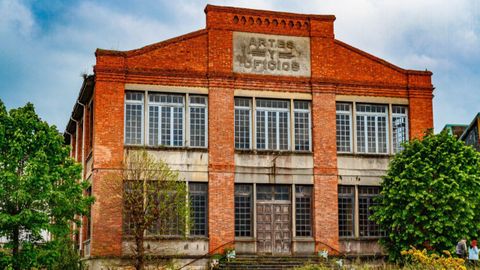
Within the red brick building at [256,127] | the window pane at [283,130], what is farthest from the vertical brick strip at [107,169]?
the window pane at [283,130]

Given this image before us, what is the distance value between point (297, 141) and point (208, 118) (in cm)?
407

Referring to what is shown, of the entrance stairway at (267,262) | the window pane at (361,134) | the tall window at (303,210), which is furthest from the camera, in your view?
the window pane at (361,134)

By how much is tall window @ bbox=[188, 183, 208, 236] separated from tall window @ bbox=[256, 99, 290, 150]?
3.12 meters

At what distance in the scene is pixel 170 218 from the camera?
2812 centimetres

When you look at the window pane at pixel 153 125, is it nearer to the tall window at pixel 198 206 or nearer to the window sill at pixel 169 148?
the window sill at pixel 169 148

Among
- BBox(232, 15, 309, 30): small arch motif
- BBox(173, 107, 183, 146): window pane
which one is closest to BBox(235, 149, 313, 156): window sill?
BBox(173, 107, 183, 146): window pane

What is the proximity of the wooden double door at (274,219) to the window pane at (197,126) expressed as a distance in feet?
10.4

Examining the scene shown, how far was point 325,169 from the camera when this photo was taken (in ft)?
106

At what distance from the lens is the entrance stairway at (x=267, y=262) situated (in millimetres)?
29016

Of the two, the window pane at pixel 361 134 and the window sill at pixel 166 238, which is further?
the window pane at pixel 361 134

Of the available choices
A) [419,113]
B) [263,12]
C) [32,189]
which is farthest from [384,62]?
[32,189]

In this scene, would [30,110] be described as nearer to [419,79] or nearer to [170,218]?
[170,218]

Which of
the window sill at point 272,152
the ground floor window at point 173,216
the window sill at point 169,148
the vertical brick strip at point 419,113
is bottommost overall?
the ground floor window at point 173,216

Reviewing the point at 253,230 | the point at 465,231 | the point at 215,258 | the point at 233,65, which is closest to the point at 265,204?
the point at 253,230
